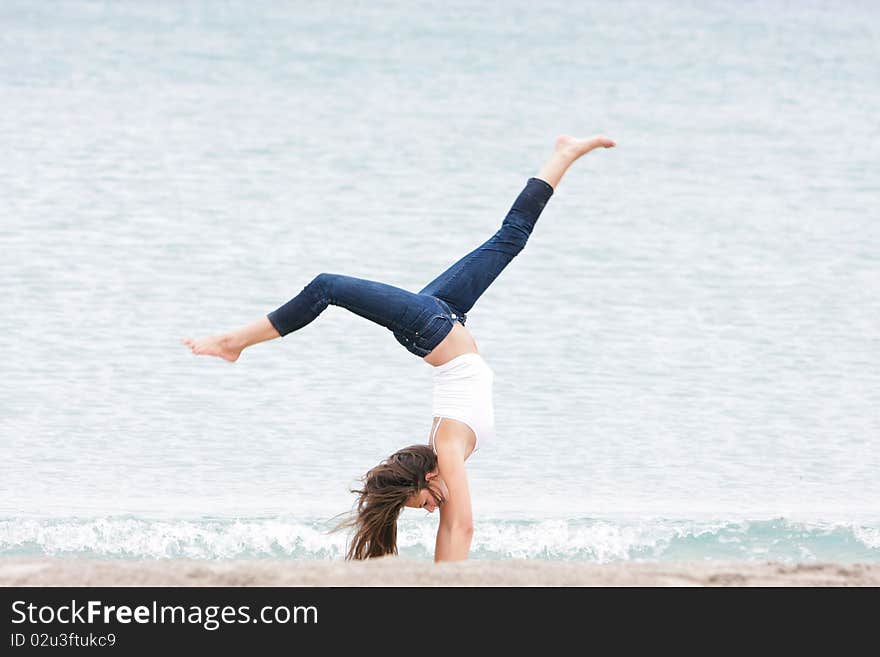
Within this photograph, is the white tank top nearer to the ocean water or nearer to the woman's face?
the woman's face

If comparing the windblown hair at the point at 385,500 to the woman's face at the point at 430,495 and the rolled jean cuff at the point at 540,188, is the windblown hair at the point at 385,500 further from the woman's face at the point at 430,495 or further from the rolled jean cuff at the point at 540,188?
the rolled jean cuff at the point at 540,188

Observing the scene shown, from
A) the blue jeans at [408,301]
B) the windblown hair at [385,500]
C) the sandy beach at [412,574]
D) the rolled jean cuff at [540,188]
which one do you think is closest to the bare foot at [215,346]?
the blue jeans at [408,301]

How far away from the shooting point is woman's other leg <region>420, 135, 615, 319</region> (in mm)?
4543

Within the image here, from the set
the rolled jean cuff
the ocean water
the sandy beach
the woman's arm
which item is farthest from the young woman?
the ocean water

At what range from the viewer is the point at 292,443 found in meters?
6.24

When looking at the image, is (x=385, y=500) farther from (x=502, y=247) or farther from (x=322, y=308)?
(x=502, y=247)

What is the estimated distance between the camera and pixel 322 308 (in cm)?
412

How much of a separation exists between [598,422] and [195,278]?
137 inches

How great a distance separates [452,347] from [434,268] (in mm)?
4768

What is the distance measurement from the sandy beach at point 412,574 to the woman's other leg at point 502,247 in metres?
1.46

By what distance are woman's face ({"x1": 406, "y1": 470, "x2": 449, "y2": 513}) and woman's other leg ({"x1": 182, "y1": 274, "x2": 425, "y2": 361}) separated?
51 centimetres
